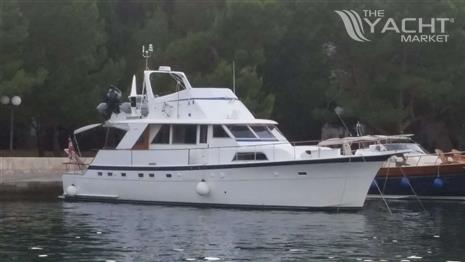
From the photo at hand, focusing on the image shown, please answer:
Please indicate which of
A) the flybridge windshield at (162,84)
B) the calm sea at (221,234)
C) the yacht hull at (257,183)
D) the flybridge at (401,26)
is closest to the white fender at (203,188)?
the yacht hull at (257,183)

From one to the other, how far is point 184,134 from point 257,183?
117 inches

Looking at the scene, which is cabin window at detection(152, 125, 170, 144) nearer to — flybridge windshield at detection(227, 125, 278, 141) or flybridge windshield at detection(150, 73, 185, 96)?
flybridge windshield at detection(227, 125, 278, 141)

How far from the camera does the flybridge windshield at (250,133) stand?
27.3 metres

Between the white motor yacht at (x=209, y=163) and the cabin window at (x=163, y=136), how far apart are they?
28mm

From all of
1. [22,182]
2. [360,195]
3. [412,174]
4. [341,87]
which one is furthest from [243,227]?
[341,87]

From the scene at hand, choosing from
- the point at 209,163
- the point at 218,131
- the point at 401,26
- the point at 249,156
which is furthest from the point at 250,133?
the point at 401,26

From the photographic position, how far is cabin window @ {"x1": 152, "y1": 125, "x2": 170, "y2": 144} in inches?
1106

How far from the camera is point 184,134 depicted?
27.9m

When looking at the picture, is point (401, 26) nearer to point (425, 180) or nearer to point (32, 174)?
point (425, 180)

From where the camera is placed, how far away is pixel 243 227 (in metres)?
22.1

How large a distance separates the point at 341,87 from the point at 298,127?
361cm

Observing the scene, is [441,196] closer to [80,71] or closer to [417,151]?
[417,151]

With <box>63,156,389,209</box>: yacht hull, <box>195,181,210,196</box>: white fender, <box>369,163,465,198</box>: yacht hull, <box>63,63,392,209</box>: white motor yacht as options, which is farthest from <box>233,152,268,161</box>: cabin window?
<box>369,163,465,198</box>: yacht hull

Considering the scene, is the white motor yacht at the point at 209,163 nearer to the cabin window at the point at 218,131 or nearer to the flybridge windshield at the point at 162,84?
the cabin window at the point at 218,131
